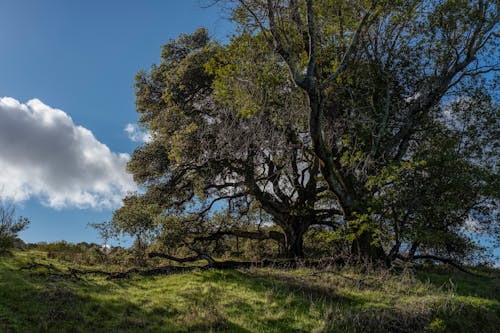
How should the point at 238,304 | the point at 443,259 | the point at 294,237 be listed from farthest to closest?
the point at 294,237 < the point at 443,259 < the point at 238,304

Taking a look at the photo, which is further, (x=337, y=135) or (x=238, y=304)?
(x=337, y=135)

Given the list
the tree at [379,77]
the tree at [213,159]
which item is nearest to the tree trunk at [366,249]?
the tree at [379,77]

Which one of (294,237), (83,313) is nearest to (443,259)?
(294,237)

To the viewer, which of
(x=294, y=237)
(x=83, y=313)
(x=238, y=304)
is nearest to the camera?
(x=83, y=313)

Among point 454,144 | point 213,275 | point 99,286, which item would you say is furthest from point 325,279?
point 454,144

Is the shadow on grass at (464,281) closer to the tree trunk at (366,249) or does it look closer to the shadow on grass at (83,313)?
the tree trunk at (366,249)

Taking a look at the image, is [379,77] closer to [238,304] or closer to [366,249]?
[366,249]

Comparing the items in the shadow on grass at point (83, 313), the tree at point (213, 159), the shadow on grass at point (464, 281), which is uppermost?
the tree at point (213, 159)

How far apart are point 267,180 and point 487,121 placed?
11.4 meters

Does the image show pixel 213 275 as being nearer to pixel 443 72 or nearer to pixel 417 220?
pixel 417 220

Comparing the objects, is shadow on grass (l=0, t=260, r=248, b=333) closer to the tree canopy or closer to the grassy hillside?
the grassy hillside

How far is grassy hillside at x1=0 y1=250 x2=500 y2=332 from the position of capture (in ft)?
31.0

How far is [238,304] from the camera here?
1087cm

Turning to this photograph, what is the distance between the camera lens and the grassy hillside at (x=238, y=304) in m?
9.44
